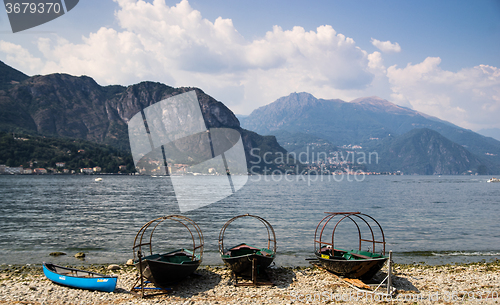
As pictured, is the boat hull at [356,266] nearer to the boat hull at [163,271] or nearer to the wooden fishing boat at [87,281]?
the boat hull at [163,271]

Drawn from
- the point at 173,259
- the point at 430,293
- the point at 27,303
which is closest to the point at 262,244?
the point at 173,259

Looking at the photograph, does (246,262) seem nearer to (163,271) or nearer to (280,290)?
(280,290)

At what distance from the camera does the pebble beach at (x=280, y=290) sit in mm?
12648

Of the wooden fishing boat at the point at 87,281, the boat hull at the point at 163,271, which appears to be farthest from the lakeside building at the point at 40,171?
the boat hull at the point at 163,271

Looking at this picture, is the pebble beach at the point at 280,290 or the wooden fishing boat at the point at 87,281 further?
the wooden fishing boat at the point at 87,281

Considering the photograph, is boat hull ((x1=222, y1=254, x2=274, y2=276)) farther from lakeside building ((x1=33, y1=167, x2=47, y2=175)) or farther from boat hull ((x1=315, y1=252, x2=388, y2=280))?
lakeside building ((x1=33, y1=167, x2=47, y2=175))

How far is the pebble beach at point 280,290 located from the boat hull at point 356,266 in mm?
601

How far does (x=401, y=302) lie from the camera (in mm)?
12555

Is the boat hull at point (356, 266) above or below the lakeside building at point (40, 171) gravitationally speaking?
below

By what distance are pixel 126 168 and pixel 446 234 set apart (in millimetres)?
192987

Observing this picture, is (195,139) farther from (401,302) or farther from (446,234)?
(401,302)

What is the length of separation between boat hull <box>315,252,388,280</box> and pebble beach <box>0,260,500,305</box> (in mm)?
601

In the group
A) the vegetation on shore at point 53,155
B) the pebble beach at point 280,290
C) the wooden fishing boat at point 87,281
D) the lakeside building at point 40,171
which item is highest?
the vegetation on shore at point 53,155

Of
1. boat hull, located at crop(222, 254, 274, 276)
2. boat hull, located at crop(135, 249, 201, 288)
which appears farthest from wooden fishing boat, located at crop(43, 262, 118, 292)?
boat hull, located at crop(222, 254, 274, 276)
